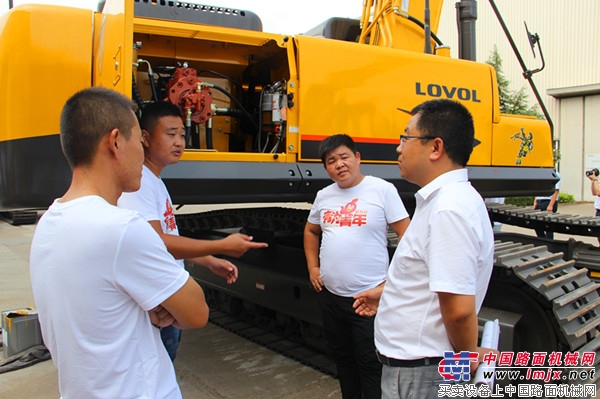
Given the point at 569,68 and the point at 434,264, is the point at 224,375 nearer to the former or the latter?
the point at 434,264

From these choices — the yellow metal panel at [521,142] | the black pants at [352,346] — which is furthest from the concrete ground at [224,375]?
the yellow metal panel at [521,142]

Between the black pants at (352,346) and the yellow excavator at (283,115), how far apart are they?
734 millimetres

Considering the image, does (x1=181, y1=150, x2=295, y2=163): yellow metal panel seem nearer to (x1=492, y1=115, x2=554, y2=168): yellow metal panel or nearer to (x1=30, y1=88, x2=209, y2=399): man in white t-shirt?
(x1=30, y1=88, x2=209, y2=399): man in white t-shirt

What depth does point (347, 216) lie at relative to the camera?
291cm

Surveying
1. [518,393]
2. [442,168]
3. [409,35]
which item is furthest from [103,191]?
[409,35]

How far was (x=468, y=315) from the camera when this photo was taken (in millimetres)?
1557

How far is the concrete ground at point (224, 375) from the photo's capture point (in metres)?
3.65

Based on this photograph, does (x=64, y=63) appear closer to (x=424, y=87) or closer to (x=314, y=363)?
(x=424, y=87)

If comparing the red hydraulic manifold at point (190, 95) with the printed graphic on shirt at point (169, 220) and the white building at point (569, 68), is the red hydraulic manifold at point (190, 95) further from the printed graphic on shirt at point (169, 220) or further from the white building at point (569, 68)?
the white building at point (569, 68)

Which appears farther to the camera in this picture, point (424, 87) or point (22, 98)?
point (424, 87)

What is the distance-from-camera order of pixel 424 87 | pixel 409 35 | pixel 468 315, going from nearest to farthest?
pixel 468 315, pixel 424 87, pixel 409 35

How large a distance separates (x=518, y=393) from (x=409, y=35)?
2780mm

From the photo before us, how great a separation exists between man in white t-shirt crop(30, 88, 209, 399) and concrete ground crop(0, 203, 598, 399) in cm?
239

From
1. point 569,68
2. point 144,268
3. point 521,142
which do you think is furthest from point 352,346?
point 569,68
